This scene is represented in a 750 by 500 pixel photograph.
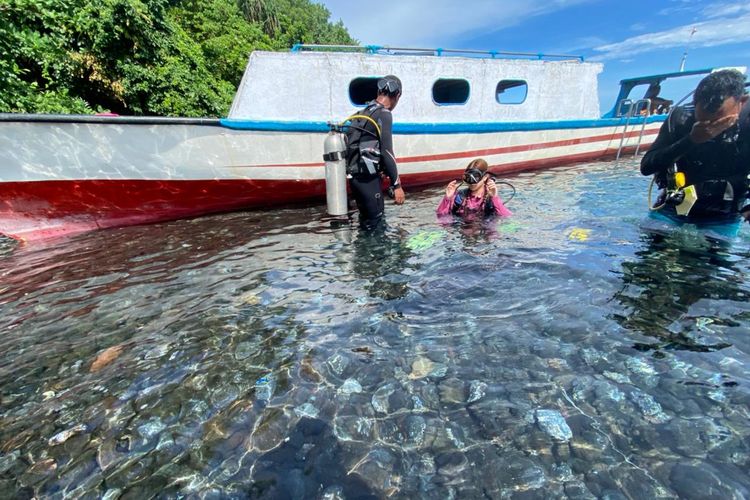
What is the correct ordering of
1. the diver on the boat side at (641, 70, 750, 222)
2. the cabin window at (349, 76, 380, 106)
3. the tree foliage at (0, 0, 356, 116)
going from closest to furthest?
the diver on the boat side at (641, 70, 750, 222)
the tree foliage at (0, 0, 356, 116)
the cabin window at (349, 76, 380, 106)

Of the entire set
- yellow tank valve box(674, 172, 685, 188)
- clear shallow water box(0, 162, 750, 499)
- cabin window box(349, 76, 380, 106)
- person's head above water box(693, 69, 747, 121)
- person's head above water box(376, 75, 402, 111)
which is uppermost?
cabin window box(349, 76, 380, 106)

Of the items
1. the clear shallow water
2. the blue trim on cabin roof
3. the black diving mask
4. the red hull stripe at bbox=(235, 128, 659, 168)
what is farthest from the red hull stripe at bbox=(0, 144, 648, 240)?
the black diving mask

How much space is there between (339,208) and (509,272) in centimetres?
313

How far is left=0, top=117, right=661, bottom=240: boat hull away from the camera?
228 inches

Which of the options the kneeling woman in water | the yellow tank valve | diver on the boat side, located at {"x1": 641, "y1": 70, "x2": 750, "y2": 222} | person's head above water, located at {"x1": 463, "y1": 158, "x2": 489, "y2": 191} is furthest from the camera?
the kneeling woman in water

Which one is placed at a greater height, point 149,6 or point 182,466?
point 149,6

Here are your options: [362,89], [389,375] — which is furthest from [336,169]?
[389,375]

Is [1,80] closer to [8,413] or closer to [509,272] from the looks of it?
[8,413]

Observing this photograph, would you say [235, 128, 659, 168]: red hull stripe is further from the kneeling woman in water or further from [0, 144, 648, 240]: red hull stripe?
the kneeling woman in water

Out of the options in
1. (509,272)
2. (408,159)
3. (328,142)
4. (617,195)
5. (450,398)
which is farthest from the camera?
(408,159)

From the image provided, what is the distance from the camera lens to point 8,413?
2.35 meters

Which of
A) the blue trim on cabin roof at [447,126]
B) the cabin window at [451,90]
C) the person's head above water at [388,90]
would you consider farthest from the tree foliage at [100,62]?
the cabin window at [451,90]

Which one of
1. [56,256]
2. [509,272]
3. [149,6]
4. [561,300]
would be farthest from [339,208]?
[149,6]

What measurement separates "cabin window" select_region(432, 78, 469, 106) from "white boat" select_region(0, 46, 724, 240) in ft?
0.15
